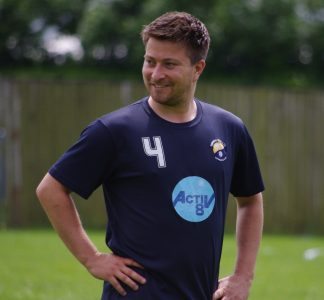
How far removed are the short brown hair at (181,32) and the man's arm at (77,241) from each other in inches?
28.9

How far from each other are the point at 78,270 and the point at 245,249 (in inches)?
216

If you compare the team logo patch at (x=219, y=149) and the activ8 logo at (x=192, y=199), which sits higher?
the team logo patch at (x=219, y=149)

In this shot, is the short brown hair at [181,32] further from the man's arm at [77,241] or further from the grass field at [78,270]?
the grass field at [78,270]

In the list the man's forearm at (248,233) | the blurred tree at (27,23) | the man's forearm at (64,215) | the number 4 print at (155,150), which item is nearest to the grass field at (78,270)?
the man's forearm at (248,233)

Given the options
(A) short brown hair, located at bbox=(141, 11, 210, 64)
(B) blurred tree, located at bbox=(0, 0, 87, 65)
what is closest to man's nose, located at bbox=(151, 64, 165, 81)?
(A) short brown hair, located at bbox=(141, 11, 210, 64)

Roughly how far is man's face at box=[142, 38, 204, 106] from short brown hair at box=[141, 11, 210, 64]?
3cm

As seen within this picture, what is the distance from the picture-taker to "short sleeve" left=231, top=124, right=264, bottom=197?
4195 millimetres

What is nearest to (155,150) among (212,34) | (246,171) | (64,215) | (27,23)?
(64,215)

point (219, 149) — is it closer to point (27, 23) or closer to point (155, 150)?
point (155, 150)

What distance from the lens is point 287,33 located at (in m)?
20.3

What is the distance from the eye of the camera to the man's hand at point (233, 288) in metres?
4.04

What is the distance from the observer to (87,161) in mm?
3803

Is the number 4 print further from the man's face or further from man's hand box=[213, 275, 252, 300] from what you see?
man's hand box=[213, 275, 252, 300]

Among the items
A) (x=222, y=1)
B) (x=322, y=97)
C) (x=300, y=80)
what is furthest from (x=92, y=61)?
(x=322, y=97)
